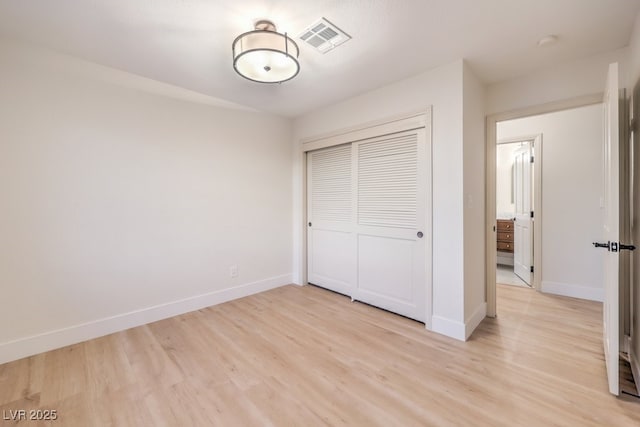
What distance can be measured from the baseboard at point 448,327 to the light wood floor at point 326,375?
71 mm

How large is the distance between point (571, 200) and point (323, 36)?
3.62 metres

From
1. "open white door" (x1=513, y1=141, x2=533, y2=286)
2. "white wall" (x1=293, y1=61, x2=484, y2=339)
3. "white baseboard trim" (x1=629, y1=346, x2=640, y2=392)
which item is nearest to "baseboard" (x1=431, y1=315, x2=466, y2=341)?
"white wall" (x1=293, y1=61, x2=484, y2=339)

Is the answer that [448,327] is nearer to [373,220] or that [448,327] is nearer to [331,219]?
[373,220]

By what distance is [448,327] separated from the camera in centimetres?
244

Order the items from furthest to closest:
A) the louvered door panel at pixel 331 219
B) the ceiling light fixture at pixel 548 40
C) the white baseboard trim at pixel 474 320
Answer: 1. the louvered door panel at pixel 331 219
2. the white baseboard trim at pixel 474 320
3. the ceiling light fixture at pixel 548 40

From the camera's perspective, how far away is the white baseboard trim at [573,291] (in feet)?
10.5

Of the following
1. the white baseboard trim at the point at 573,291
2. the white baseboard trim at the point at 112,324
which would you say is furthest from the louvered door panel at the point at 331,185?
the white baseboard trim at the point at 573,291

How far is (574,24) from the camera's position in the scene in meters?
1.90

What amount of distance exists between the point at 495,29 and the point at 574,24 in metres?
0.53

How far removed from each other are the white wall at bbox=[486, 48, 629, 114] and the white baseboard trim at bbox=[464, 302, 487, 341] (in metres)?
2.03

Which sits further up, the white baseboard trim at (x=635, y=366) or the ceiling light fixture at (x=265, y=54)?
the ceiling light fixture at (x=265, y=54)

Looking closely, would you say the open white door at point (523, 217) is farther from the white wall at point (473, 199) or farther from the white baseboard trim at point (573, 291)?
the white wall at point (473, 199)

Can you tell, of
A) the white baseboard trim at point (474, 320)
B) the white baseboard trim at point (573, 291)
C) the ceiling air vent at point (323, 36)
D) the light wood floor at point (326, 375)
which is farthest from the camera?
the white baseboard trim at point (573, 291)

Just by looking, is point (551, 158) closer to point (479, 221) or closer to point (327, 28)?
point (479, 221)
